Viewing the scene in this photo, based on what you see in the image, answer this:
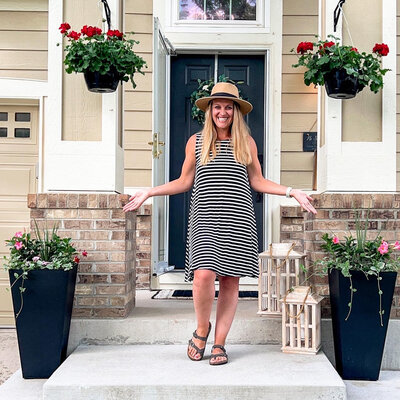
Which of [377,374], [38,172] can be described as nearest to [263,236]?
[38,172]

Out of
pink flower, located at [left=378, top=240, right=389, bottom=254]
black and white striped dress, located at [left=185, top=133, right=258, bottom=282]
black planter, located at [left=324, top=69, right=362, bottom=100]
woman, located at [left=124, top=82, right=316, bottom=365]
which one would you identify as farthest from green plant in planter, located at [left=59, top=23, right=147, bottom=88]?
pink flower, located at [left=378, top=240, right=389, bottom=254]

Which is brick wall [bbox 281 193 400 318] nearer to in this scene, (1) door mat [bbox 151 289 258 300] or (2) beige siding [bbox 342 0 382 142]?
(2) beige siding [bbox 342 0 382 142]

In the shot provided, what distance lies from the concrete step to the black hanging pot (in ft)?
4.88

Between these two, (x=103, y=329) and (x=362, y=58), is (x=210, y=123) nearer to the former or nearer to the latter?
(x=362, y=58)

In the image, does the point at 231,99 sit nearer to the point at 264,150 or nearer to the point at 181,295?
the point at 181,295

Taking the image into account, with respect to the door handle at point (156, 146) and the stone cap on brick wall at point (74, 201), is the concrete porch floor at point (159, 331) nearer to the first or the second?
the stone cap on brick wall at point (74, 201)

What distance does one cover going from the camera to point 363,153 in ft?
12.4

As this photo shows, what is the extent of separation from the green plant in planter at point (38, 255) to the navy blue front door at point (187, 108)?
2.13 meters

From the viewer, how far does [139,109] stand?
5.67 meters

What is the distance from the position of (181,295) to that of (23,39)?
7.99 feet

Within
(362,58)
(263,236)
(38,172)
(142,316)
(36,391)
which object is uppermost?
(362,58)

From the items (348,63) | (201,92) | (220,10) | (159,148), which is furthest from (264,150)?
(348,63)

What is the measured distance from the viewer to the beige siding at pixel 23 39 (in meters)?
5.28

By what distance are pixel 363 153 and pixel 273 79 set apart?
203 centimetres
